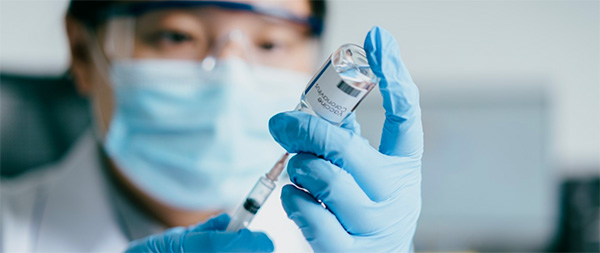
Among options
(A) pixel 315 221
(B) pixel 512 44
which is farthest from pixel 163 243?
(B) pixel 512 44

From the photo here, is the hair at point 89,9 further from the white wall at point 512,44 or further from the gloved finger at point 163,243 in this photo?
the white wall at point 512,44

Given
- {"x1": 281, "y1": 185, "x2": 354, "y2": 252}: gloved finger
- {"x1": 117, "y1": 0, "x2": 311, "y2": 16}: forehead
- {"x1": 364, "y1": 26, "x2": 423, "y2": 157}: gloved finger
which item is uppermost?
{"x1": 364, "y1": 26, "x2": 423, "y2": 157}: gloved finger

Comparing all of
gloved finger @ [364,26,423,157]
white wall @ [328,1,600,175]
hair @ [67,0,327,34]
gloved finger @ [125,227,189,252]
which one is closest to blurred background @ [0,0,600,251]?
white wall @ [328,1,600,175]

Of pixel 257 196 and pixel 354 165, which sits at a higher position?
pixel 354 165

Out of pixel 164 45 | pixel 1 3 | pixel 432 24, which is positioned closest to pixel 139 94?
pixel 164 45

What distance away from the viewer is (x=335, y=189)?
50cm

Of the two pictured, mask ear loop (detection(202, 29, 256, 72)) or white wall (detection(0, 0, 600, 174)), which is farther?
white wall (detection(0, 0, 600, 174))

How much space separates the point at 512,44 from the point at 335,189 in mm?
1735

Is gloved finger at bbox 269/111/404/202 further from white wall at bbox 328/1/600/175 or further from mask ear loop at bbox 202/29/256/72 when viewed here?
white wall at bbox 328/1/600/175

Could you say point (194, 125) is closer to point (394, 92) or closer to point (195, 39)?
point (195, 39)

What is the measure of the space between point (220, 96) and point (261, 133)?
0.39 feet

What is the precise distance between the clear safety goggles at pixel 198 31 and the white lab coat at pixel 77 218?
32cm

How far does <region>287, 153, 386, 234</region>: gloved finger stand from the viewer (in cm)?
50

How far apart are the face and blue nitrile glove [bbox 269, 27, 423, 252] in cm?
43
